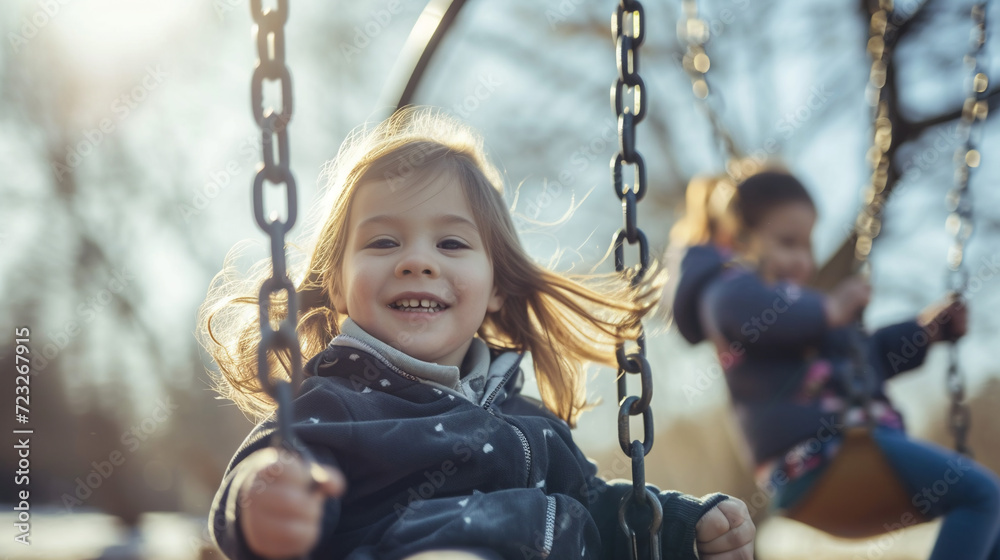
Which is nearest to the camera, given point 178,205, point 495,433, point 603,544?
point 495,433

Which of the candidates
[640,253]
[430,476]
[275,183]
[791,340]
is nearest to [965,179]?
[791,340]

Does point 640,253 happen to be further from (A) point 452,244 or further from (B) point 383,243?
(B) point 383,243

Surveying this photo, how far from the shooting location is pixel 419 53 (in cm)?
267

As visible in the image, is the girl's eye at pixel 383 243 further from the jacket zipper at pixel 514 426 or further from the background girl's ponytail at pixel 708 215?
the background girl's ponytail at pixel 708 215

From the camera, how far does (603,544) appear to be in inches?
57.6

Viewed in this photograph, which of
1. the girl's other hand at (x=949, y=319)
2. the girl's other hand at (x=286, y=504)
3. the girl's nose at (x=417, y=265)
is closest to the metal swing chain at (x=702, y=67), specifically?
the girl's other hand at (x=949, y=319)

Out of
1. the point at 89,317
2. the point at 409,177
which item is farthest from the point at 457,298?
the point at 89,317

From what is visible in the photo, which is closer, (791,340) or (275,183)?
(275,183)

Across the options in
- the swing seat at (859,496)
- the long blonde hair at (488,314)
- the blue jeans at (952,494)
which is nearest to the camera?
the long blonde hair at (488,314)

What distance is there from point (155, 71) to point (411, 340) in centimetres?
571

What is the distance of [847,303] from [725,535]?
116 cm

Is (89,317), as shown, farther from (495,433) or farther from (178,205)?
(495,433)

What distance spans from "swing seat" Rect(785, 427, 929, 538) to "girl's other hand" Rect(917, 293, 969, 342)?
0.51 m

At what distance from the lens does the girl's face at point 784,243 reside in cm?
248
